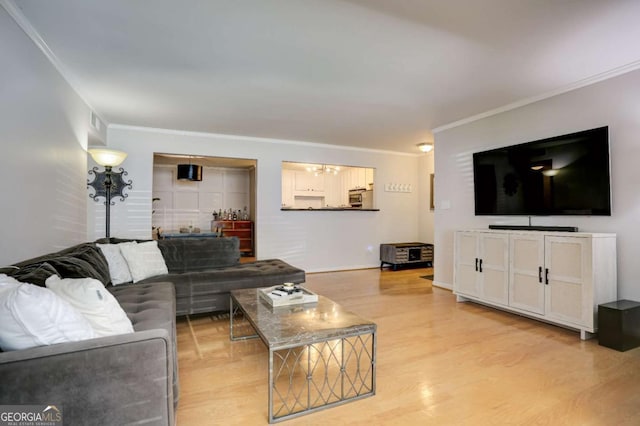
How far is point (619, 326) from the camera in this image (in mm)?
2537

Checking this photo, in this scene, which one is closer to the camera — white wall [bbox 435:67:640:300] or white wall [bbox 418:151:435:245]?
white wall [bbox 435:67:640:300]

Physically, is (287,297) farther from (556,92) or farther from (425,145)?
(425,145)

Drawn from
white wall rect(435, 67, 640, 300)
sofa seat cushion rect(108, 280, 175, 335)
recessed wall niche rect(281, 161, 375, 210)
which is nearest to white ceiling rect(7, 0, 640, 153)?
white wall rect(435, 67, 640, 300)

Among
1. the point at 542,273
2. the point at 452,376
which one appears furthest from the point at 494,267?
the point at 452,376

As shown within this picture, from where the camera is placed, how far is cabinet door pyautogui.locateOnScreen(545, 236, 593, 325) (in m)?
2.78

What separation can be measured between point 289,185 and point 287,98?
5.36 m

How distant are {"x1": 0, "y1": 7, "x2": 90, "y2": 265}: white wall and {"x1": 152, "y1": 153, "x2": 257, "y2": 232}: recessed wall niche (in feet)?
15.0

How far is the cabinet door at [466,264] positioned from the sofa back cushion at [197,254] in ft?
9.10

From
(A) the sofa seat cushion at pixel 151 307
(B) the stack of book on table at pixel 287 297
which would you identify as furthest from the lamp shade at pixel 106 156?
(B) the stack of book on table at pixel 287 297

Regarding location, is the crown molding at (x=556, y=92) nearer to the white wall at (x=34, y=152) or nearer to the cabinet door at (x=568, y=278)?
the cabinet door at (x=568, y=278)

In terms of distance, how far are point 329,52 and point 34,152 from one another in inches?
92.5

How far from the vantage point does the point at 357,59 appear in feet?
8.72

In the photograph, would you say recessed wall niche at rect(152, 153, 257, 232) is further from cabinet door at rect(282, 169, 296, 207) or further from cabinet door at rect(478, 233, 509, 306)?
cabinet door at rect(478, 233, 509, 306)

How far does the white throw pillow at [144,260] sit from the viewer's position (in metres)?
3.05
